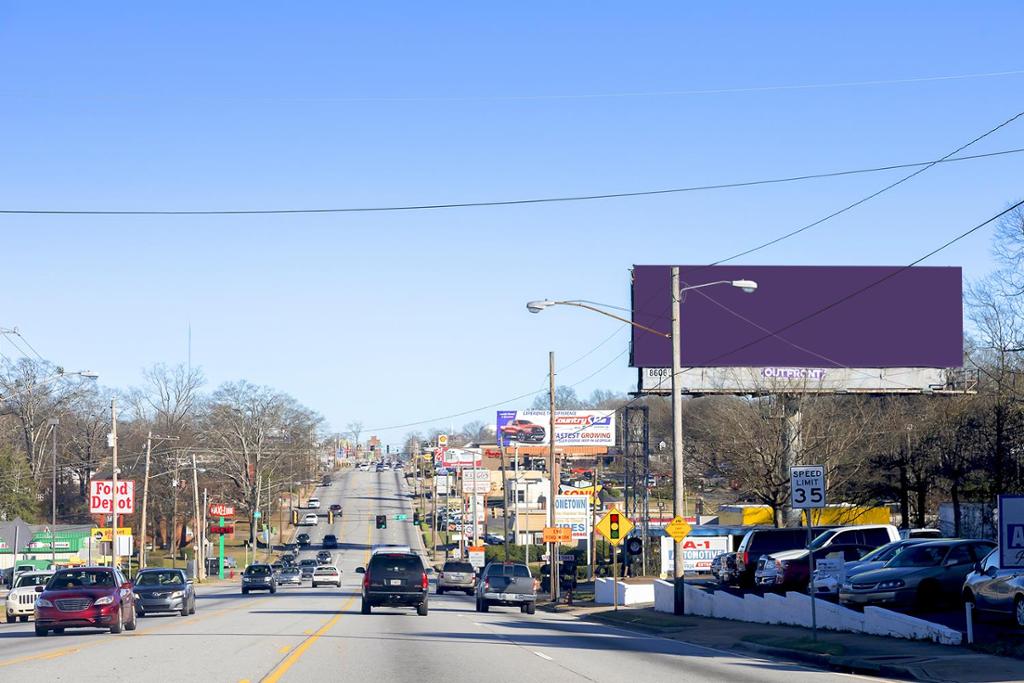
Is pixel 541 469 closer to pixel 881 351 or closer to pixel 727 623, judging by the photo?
pixel 881 351

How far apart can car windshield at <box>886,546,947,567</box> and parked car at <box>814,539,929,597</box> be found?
358mm

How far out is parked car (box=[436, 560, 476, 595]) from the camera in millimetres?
59344

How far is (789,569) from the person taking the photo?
33219mm

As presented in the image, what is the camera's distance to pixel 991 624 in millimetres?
23844

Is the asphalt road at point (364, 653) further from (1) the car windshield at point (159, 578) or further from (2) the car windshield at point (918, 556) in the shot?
(2) the car windshield at point (918, 556)

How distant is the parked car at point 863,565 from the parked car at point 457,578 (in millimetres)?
30595

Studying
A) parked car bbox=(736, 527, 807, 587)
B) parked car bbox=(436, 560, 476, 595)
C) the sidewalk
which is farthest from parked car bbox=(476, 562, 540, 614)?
parked car bbox=(436, 560, 476, 595)


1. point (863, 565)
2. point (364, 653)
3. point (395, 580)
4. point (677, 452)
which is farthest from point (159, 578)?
point (863, 565)


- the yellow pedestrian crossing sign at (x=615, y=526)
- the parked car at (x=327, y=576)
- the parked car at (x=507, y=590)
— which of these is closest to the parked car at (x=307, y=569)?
the parked car at (x=327, y=576)

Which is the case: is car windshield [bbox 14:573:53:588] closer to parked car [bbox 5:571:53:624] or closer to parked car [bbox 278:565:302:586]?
parked car [bbox 5:571:53:624]

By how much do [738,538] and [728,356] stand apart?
16356 mm

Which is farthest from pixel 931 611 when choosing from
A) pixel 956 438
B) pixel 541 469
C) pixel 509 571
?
pixel 541 469

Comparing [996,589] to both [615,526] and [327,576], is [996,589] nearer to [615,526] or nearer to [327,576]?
[615,526]

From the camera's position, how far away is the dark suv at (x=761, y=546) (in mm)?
36500
